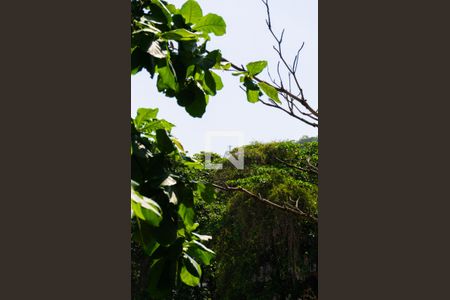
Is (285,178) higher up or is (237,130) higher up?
(237,130)

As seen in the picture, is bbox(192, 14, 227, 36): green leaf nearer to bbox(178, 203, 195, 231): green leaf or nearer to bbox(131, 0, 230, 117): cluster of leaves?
bbox(131, 0, 230, 117): cluster of leaves

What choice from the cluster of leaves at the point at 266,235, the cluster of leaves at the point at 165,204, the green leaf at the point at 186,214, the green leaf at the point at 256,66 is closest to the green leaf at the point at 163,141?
the cluster of leaves at the point at 165,204

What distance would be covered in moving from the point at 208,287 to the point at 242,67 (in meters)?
3.60

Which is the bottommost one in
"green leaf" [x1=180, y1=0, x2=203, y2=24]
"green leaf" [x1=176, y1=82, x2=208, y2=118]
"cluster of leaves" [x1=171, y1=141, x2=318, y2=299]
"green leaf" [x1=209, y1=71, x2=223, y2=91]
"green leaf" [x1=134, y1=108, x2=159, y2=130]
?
"cluster of leaves" [x1=171, y1=141, x2=318, y2=299]

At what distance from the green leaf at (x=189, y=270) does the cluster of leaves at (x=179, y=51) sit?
308mm

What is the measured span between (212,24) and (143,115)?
24 cm

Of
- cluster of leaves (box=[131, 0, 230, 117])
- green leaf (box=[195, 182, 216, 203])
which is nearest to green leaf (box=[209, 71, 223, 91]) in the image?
cluster of leaves (box=[131, 0, 230, 117])
